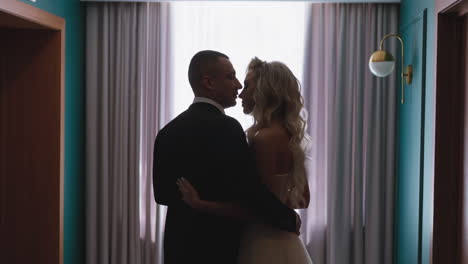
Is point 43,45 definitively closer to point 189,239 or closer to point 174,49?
point 174,49

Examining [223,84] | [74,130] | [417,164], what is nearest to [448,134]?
[417,164]

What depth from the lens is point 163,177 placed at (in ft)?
7.91

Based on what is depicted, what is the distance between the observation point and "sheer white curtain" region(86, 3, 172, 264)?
4.58m

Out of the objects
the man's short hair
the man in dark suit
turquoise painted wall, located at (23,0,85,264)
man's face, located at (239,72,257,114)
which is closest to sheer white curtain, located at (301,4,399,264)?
turquoise painted wall, located at (23,0,85,264)

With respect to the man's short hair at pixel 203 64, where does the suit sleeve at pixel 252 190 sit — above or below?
below

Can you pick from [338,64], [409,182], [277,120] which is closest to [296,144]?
[277,120]

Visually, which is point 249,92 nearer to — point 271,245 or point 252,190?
point 252,190

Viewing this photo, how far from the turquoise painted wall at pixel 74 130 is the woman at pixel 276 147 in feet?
6.77

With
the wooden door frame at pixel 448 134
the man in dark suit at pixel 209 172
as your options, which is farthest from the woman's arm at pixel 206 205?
the wooden door frame at pixel 448 134

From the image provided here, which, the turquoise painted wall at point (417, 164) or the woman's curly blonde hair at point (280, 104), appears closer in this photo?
the woman's curly blonde hair at point (280, 104)

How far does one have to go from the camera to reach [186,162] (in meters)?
2.31

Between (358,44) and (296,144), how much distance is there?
2.25 meters

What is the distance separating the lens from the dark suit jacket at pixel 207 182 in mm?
2244

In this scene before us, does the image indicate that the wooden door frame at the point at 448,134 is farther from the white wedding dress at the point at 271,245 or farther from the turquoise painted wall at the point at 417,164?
the white wedding dress at the point at 271,245
